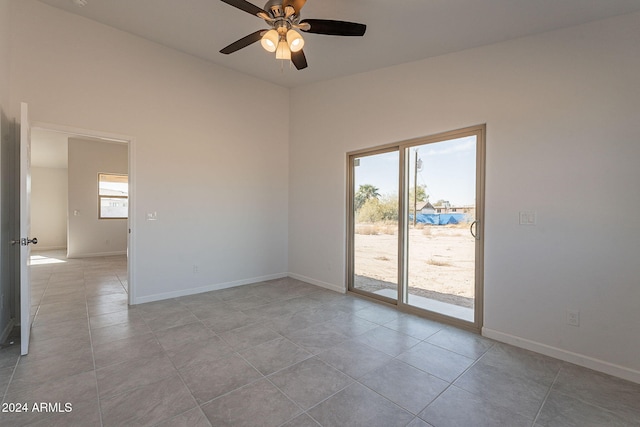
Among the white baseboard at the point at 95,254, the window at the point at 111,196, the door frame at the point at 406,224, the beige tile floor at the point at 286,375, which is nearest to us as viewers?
the beige tile floor at the point at 286,375

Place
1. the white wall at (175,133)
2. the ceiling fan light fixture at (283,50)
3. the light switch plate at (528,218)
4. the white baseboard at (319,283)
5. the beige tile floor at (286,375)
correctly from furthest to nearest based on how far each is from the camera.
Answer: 1. the white baseboard at (319,283)
2. the white wall at (175,133)
3. the light switch plate at (528,218)
4. the ceiling fan light fixture at (283,50)
5. the beige tile floor at (286,375)

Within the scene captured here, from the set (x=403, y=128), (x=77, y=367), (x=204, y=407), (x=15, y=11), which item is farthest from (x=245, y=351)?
(x=15, y=11)

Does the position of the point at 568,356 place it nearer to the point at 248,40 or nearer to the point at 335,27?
the point at 335,27

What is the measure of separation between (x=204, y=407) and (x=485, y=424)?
5.92 feet

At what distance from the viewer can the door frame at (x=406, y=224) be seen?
Answer: 9.80 feet

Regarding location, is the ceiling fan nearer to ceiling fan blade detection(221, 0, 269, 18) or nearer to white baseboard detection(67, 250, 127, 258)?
ceiling fan blade detection(221, 0, 269, 18)

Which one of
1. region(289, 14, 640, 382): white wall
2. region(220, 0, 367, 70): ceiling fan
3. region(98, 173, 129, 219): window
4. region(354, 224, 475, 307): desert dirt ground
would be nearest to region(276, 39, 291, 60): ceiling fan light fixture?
region(220, 0, 367, 70): ceiling fan

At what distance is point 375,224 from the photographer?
4082 mm

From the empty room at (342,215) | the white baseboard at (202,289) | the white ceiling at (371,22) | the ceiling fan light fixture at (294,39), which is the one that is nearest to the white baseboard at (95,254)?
the empty room at (342,215)

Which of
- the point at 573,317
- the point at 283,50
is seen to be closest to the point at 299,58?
the point at 283,50

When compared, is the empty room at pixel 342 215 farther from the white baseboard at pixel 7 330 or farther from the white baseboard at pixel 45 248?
the white baseboard at pixel 45 248

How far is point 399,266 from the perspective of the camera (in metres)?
3.70

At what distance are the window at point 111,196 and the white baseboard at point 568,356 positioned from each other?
9.42 meters

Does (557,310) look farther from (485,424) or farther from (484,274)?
(485,424)
